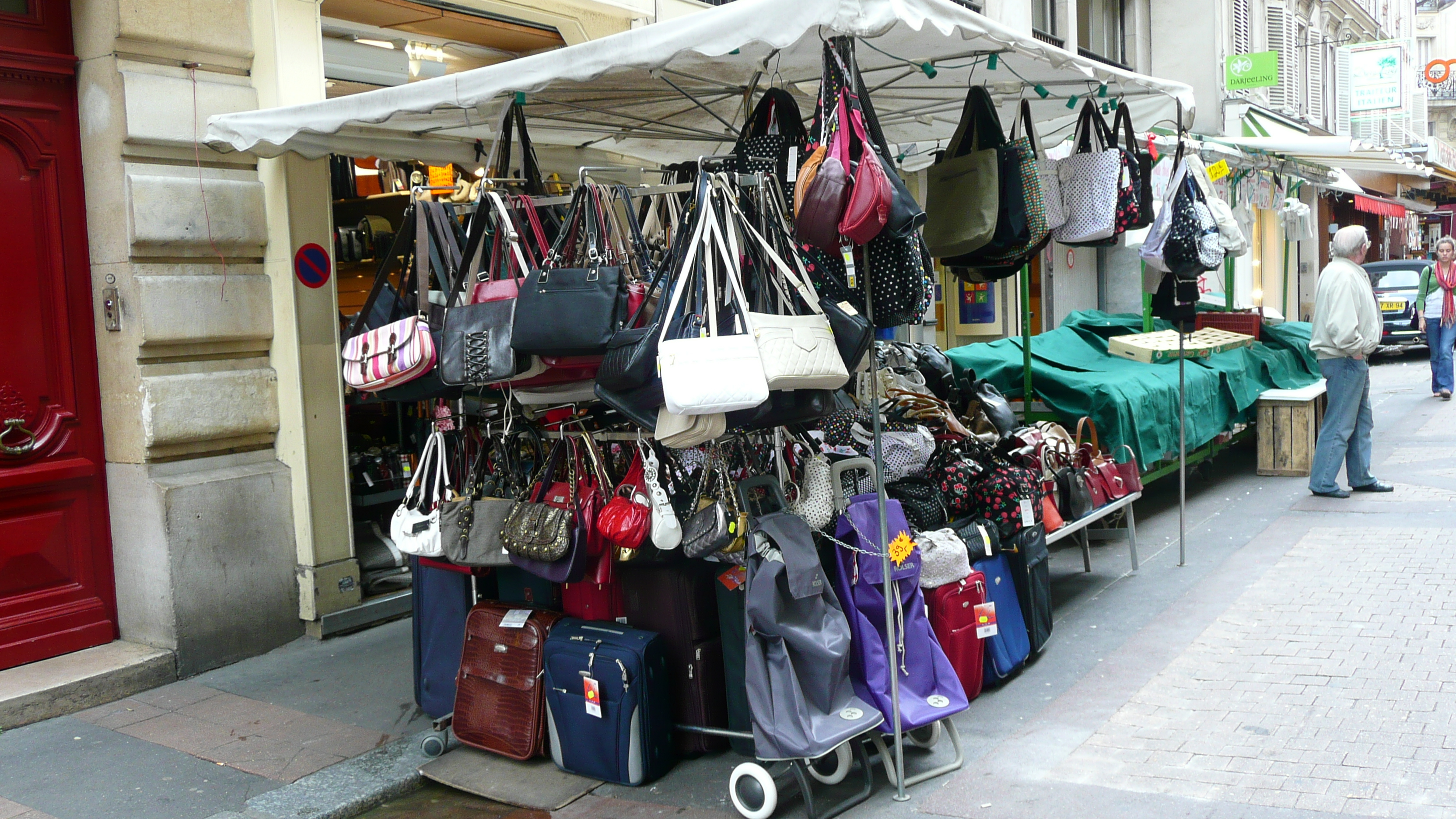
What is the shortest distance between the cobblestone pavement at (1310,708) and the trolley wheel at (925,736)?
1.62 ft

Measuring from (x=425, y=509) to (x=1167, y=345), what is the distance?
21.1 ft

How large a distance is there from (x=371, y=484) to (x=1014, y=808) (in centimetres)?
437

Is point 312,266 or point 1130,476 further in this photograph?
point 1130,476

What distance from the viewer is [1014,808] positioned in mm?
3986

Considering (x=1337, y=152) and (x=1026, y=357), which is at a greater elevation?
(x=1337, y=152)

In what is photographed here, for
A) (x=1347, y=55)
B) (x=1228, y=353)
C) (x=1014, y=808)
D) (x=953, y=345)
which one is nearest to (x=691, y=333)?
(x=1014, y=808)

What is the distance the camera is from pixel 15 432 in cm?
551

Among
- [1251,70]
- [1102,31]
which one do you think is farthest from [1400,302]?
[1102,31]

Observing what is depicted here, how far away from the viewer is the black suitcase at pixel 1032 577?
539cm

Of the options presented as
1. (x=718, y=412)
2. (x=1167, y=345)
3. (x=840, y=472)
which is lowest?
(x=840, y=472)

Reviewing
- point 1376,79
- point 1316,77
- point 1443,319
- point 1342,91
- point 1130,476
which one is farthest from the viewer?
point 1316,77

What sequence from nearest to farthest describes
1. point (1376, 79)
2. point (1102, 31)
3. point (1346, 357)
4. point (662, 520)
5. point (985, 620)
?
point (662, 520)
point (985, 620)
point (1346, 357)
point (1102, 31)
point (1376, 79)

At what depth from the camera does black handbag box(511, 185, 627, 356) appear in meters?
4.04

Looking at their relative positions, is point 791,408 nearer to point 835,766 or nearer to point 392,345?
point 835,766
